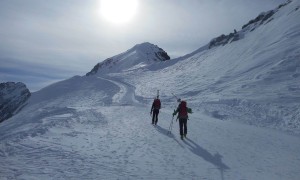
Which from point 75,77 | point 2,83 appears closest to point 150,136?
point 75,77

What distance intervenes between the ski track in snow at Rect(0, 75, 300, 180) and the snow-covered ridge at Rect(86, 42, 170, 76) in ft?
305

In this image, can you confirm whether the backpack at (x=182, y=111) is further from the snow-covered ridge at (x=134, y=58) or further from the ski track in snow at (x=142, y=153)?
the snow-covered ridge at (x=134, y=58)

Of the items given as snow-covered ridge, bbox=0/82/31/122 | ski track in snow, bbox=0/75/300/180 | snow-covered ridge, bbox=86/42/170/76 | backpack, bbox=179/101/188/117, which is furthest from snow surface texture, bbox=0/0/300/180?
snow-covered ridge, bbox=0/82/31/122

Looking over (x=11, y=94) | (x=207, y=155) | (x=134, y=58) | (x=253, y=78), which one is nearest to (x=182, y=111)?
(x=207, y=155)

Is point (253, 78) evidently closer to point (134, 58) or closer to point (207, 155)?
point (207, 155)

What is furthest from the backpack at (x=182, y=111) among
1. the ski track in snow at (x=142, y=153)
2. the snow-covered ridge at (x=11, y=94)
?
the snow-covered ridge at (x=11, y=94)

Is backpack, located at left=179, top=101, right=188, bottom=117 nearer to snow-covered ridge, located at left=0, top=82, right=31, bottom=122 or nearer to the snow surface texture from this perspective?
the snow surface texture

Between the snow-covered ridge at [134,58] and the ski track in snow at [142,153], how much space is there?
92.9m

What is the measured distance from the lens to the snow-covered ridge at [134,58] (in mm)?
115812

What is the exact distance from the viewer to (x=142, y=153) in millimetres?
13625

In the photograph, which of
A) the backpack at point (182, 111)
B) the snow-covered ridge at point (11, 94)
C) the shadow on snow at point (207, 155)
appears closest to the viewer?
the shadow on snow at point (207, 155)

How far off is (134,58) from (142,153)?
106m

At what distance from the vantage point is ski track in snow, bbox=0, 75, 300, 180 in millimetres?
10656

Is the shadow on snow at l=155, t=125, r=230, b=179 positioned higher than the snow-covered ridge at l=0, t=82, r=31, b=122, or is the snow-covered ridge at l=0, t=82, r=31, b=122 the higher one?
the snow-covered ridge at l=0, t=82, r=31, b=122
